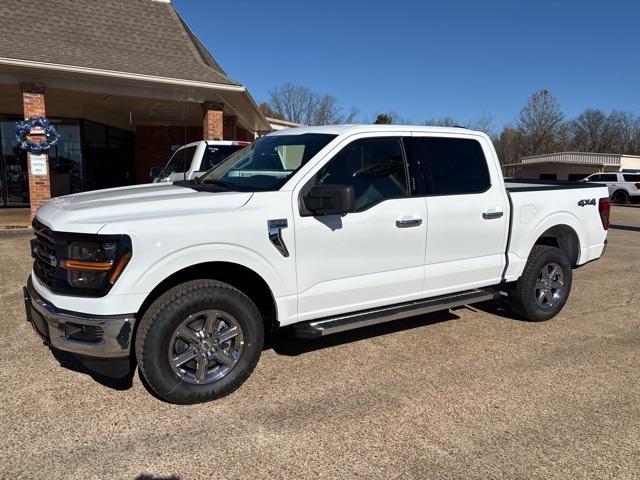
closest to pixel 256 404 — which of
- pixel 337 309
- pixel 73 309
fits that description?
pixel 337 309

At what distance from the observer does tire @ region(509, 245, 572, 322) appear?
516 cm

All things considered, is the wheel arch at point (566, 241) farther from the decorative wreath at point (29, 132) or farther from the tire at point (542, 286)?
the decorative wreath at point (29, 132)

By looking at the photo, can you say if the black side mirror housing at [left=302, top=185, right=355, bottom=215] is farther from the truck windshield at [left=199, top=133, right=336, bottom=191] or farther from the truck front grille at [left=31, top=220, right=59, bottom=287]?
the truck front grille at [left=31, top=220, right=59, bottom=287]

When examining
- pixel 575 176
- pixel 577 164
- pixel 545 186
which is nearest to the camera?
pixel 545 186

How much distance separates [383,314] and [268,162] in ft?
5.32

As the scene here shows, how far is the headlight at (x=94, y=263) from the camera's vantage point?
309cm

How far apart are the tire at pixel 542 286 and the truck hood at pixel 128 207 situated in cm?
313

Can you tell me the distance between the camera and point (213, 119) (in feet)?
43.9

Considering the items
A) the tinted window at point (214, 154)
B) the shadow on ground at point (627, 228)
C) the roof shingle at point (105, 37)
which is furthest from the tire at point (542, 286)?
the shadow on ground at point (627, 228)

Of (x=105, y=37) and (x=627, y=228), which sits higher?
(x=105, y=37)

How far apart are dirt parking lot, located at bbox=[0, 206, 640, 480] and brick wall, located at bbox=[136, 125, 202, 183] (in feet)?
54.7

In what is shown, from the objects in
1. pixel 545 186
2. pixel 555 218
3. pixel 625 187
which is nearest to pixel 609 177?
pixel 625 187

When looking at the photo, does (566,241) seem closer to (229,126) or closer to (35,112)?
(35,112)

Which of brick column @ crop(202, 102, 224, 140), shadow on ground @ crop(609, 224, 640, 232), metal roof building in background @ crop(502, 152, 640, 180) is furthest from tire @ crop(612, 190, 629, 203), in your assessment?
brick column @ crop(202, 102, 224, 140)
